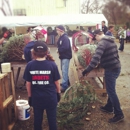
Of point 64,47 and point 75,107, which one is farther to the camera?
point 64,47

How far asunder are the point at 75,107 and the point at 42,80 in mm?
1651

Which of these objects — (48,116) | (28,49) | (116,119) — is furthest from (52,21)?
(48,116)

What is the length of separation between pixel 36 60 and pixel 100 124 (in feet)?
6.28

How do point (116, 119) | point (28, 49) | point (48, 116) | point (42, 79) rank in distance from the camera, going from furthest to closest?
point (28, 49), point (116, 119), point (48, 116), point (42, 79)

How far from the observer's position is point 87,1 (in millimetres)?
36375

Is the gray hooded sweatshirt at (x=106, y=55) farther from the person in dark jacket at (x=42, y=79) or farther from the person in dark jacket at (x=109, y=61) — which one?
the person in dark jacket at (x=42, y=79)

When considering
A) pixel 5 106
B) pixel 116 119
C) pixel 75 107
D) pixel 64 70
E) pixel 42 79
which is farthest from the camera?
pixel 64 70

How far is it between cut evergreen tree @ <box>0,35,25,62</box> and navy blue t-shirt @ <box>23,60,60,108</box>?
3.05 meters

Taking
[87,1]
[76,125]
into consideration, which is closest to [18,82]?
[76,125]

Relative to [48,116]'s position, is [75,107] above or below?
below

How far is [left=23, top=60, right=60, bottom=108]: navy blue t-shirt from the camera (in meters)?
2.75

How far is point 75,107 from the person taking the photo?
420 cm

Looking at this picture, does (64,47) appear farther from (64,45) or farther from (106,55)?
(106,55)

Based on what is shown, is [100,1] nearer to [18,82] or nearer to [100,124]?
[18,82]
